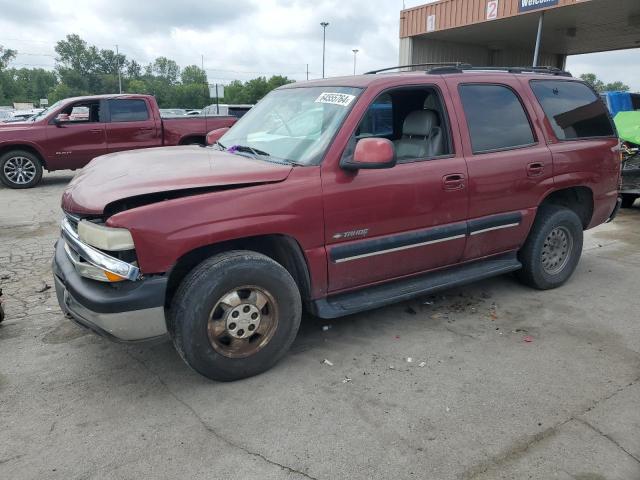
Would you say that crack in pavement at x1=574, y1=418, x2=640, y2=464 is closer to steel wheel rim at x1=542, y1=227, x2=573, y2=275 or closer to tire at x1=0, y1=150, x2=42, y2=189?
steel wheel rim at x1=542, y1=227, x2=573, y2=275

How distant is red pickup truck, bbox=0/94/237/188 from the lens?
33.1 ft

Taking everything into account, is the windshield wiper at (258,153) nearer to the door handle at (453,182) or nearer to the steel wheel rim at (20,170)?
the door handle at (453,182)

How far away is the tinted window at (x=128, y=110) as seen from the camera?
1070 centimetres

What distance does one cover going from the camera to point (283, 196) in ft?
10.3

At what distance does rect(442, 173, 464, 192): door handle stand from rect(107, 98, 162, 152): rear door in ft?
27.8

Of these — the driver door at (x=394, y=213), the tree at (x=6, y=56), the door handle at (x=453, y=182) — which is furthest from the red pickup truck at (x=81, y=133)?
the tree at (x=6, y=56)

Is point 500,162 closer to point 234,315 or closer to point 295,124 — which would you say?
point 295,124

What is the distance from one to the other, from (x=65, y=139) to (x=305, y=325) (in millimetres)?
8467

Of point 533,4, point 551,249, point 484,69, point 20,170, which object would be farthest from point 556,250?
point 533,4

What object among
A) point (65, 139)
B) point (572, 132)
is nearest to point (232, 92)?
point (65, 139)

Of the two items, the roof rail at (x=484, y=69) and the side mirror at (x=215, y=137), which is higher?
the roof rail at (x=484, y=69)

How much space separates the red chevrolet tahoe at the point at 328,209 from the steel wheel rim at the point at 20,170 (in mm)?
7577

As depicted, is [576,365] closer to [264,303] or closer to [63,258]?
[264,303]

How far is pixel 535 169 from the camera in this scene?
14.2 feet
